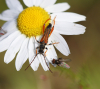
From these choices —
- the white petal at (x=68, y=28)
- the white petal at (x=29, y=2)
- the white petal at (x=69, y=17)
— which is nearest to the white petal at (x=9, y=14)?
the white petal at (x=29, y=2)

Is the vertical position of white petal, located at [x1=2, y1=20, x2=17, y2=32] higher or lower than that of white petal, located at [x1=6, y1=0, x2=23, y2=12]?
lower

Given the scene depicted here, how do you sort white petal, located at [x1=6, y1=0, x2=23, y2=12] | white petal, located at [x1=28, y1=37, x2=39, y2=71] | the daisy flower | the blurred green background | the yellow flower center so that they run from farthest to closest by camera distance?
1. the blurred green background
2. white petal, located at [x1=6, y1=0, x2=23, y2=12]
3. white petal, located at [x1=28, y1=37, x2=39, y2=71]
4. the daisy flower
5. the yellow flower center

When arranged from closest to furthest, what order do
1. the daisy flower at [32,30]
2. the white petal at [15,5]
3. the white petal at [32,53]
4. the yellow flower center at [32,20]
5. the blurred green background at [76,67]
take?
1. the yellow flower center at [32,20]
2. the daisy flower at [32,30]
3. the white petal at [32,53]
4. the white petal at [15,5]
5. the blurred green background at [76,67]

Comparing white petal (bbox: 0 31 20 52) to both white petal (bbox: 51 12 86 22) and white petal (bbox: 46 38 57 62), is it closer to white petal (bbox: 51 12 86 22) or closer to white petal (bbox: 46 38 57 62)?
white petal (bbox: 46 38 57 62)

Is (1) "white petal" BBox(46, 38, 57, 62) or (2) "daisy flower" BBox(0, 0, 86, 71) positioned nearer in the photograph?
(2) "daisy flower" BBox(0, 0, 86, 71)

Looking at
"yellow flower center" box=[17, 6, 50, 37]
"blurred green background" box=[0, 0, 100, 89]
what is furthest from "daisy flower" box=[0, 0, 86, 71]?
"blurred green background" box=[0, 0, 100, 89]

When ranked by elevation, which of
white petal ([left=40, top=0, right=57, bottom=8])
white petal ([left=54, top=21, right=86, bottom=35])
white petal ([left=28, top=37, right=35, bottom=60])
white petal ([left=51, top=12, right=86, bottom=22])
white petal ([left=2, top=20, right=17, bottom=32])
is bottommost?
white petal ([left=28, top=37, right=35, bottom=60])

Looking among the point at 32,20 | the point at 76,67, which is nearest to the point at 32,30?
the point at 32,20

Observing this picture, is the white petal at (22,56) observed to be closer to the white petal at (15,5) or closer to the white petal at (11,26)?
the white petal at (11,26)

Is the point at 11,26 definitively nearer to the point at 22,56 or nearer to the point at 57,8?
the point at 22,56
